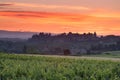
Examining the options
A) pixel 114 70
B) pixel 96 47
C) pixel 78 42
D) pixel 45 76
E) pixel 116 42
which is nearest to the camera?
pixel 45 76

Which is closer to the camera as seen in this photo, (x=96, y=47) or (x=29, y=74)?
(x=29, y=74)

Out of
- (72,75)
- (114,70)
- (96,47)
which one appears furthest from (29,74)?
(96,47)

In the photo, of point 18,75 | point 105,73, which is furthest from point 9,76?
point 105,73

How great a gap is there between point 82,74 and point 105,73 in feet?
6.30

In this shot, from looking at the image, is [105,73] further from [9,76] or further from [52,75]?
[9,76]

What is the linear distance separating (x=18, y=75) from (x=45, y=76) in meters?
2.31

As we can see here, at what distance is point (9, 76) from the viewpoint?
27.9 metres

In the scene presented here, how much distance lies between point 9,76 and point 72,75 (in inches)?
164

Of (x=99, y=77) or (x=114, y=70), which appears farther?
(x=114, y=70)

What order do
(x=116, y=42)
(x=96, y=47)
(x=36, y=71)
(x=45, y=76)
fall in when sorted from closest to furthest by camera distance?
1. (x=45, y=76)
2. (x=36, y=71)
3. (x=96, y=47)
4. (x=116, y=42)

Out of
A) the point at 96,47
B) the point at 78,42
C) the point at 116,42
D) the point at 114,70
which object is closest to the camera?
Result: the point at 114,70

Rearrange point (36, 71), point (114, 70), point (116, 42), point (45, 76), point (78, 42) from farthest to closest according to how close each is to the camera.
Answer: point (78, 42) → point (116, 42) → point (114, 70) → point (36, 71) → point (45, 76)

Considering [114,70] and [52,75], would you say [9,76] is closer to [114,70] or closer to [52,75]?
[52,75]

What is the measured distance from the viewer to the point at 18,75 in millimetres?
28844
